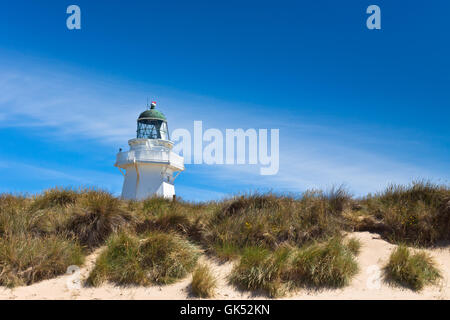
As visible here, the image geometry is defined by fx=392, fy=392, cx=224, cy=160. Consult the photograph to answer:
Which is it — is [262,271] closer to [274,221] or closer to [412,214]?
[274,221]

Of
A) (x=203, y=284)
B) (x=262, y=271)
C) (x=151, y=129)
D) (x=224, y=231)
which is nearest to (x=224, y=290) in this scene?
(x=203, y=284)

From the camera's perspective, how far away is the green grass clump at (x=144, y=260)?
9.04 metres

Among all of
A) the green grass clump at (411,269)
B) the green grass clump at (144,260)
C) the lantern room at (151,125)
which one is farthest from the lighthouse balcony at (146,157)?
the green grass clump at (411,269)

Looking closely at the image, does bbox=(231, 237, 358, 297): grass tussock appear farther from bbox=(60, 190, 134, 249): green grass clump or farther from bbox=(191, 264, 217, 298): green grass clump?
bbox=(60, 190, 134, 249): green grass clump

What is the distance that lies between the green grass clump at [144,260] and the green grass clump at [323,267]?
8.50ft

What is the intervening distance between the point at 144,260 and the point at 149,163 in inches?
673

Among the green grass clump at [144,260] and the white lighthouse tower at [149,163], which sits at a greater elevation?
the white lighthouse tower at [149,163]

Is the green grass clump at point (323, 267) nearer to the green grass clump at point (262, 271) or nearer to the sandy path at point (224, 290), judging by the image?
the sandy path at point (224, 290)

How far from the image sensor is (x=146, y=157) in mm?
26016

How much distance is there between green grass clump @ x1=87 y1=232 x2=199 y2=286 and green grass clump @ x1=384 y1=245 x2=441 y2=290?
4.61 m

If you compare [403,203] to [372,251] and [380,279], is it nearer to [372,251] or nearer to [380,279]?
[372,251]

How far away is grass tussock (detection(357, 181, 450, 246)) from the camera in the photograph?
33.0ft
